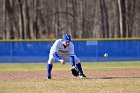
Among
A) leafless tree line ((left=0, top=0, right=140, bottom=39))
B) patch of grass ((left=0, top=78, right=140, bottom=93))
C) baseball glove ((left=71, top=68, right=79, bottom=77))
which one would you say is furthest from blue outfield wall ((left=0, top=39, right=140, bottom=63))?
patch of grass ((left=0, top=78, right=140, bottom=93))

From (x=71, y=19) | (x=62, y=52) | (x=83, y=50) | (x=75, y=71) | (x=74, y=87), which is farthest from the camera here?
(x=71, y=19)

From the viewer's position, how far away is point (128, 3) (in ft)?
125

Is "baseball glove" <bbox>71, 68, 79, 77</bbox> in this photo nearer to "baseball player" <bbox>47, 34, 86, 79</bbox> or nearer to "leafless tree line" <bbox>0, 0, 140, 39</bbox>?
"baseball player" <bbox>47, 34, 86, 79</bbox>

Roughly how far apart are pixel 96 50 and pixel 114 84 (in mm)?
16108

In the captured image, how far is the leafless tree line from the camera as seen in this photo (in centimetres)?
3762

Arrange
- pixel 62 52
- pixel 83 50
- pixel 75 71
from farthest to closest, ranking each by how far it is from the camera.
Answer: pixel 83 50, pixel 62 52, pixel 75 71

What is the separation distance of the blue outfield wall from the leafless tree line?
9764 mm

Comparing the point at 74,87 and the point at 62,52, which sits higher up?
the point at 62,52

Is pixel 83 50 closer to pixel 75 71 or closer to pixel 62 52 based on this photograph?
pixel 62 52

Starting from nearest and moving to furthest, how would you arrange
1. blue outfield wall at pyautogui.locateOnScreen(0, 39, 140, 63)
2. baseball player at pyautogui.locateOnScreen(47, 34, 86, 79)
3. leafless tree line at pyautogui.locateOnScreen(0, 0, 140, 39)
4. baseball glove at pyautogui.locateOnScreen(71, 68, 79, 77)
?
1. baseball player at pyautogui.locateOnScreen(47, 34, 86, 79)
2. baseball glove at pyautogui.locateOnScreen(71, 68, 79, 77)
3. blue outfield wall at pyautogui.locateOnScreen(0, 39, 140, 63)
4. leafless tree line at pyautogui.locateOnScreen(0, 0, 140, 39)

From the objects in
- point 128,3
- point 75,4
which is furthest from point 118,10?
point 75,4

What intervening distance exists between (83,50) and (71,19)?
10475mm

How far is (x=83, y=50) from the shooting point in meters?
Answer: 27.6

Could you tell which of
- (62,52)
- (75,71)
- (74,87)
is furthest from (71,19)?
(74,87)
